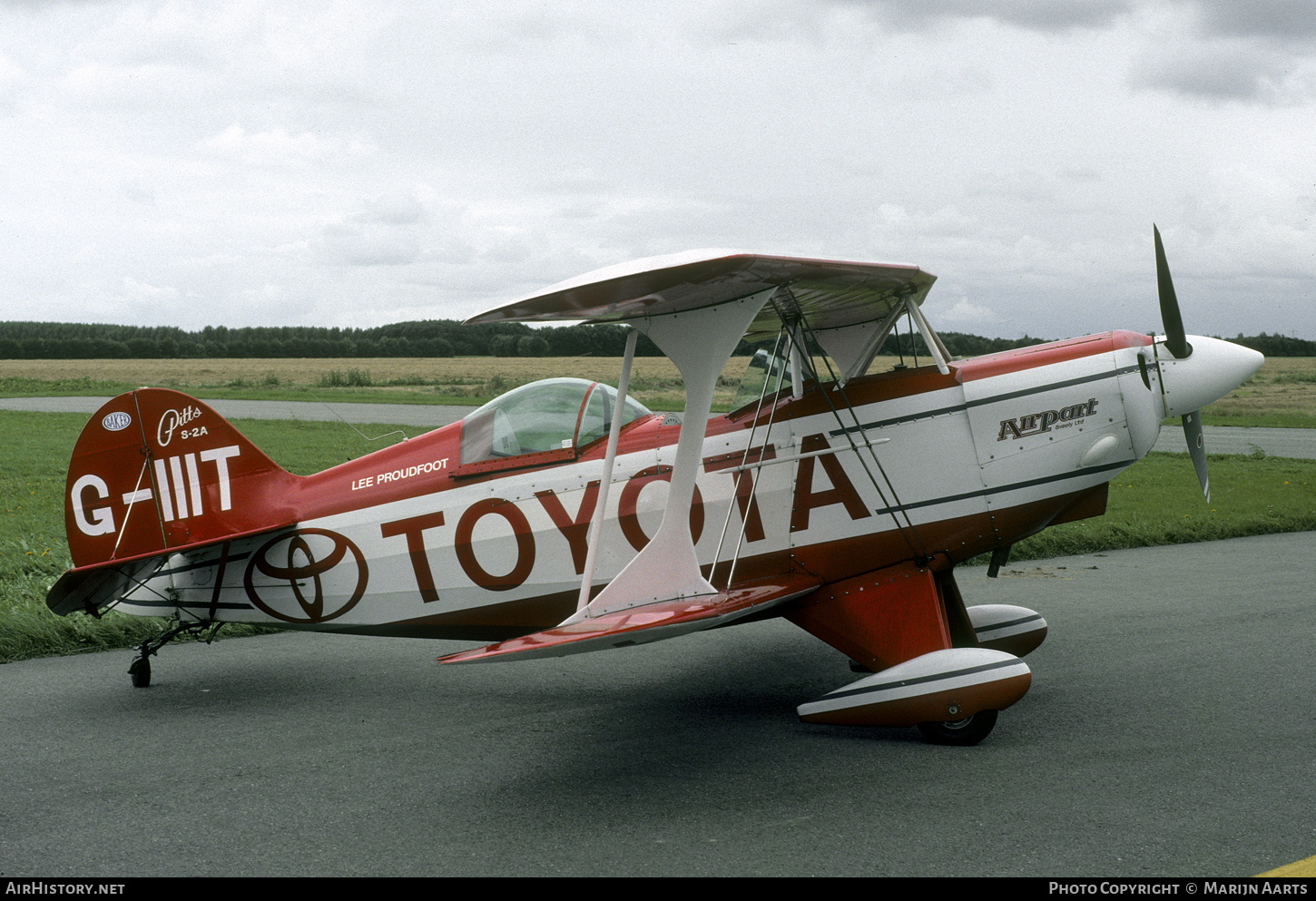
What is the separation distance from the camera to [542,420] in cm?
571

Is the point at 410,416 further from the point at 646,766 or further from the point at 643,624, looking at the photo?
the point at 643,624

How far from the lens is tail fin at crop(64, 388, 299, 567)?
5.93 m

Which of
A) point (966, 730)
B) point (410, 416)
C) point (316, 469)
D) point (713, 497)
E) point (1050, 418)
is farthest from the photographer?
point (410, 416)

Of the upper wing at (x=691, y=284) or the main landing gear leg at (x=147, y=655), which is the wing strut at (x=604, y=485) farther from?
the main landing gear leg at (x=147, y=655)

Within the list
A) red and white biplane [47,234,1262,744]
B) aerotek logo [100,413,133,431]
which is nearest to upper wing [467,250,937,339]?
red and white biplane [47,234,1262,744]

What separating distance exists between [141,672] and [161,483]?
1.20 m

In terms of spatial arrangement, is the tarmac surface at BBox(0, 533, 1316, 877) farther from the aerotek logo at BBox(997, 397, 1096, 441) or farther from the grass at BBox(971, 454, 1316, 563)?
the grass at BBox(971, 454, 1316, 563)

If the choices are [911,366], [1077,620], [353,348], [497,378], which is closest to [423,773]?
[911,366]

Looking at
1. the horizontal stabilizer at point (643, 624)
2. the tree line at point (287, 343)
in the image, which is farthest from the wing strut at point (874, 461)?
the tree line at point (287, 343)

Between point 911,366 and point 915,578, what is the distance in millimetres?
1229

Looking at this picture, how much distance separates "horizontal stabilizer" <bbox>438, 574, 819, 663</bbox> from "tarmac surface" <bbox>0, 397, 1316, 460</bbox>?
47.1 ft

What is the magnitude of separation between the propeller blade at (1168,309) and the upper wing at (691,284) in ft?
3.94

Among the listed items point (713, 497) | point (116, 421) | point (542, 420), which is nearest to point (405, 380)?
point (116, 421)

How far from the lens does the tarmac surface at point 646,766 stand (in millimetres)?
3658
